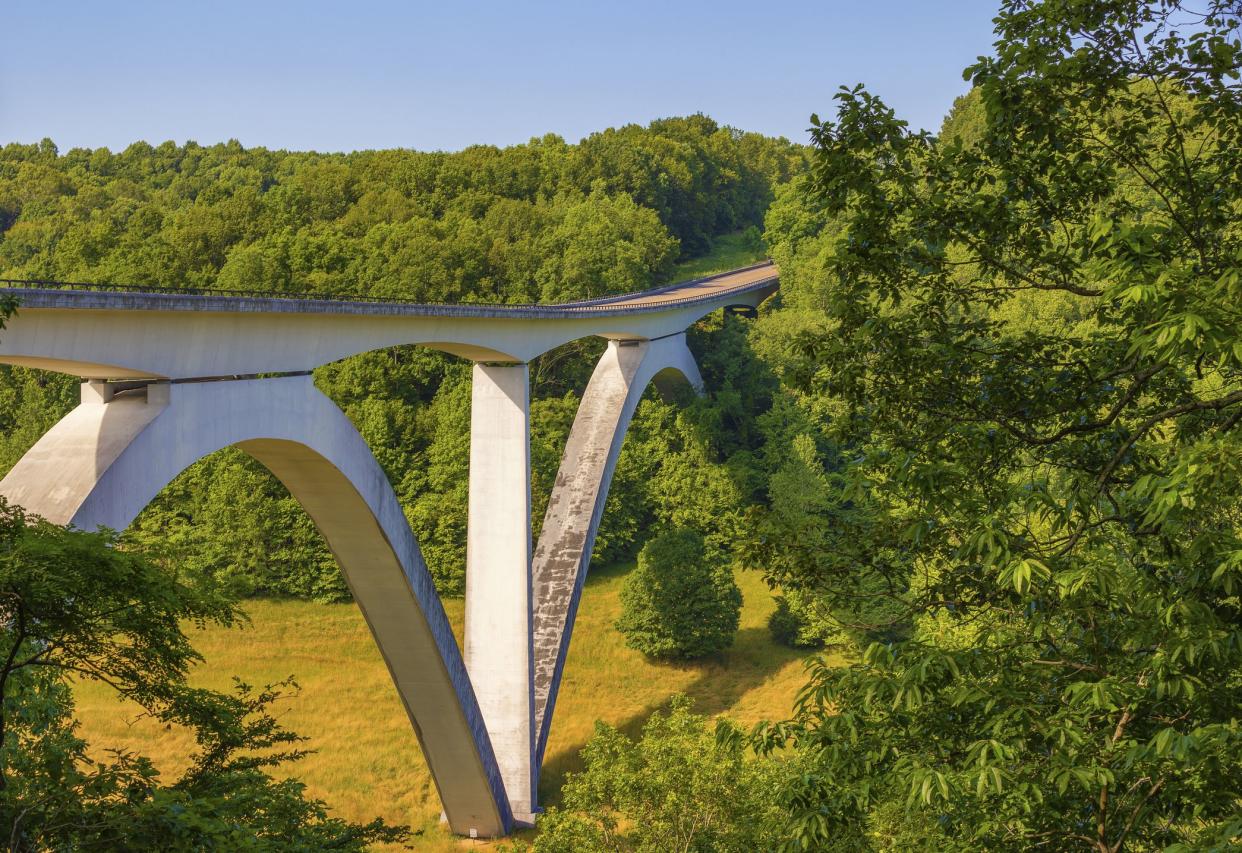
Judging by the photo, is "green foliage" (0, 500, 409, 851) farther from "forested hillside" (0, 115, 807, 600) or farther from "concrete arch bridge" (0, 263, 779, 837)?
"forested hillside" (0, 115, 807, 600)

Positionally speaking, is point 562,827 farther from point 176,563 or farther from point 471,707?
point 176,563

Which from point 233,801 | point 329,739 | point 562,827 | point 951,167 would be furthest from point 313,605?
point 951,167

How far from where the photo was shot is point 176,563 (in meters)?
8.94

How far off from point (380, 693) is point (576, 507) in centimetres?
871

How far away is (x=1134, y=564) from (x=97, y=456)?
38.4ft

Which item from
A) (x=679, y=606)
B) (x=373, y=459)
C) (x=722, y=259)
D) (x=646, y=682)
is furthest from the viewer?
(x=722, y=259)

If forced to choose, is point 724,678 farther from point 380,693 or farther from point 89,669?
point 89,669

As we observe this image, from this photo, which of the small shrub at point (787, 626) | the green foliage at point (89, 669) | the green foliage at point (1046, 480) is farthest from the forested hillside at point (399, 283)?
the green foliage at point (1046, 480)

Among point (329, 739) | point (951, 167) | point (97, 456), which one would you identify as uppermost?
point (951, 167)

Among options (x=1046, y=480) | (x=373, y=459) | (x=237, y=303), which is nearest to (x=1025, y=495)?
(x=1046, y=480)

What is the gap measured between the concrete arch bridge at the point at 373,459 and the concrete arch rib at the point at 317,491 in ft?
0.10

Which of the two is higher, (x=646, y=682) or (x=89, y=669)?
(x=89, y=669)

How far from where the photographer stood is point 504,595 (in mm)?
26594

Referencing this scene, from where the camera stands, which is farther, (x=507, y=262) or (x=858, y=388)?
(x=507, y=262)
